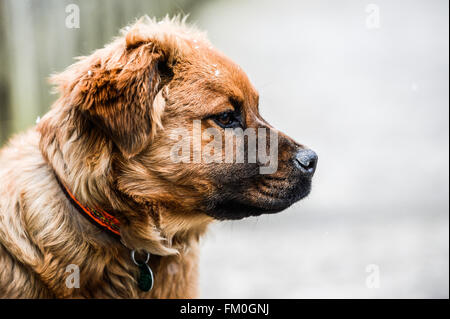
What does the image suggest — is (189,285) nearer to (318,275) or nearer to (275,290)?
(275,290)

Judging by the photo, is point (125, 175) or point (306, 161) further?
point (306, 161)

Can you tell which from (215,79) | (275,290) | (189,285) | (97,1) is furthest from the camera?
(97,1)

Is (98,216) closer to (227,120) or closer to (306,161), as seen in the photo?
(227,120)

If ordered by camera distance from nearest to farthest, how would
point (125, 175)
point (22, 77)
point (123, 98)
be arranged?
point (123, 98) < point (125, 175) < point (22, 77)

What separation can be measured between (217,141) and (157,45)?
26.2 inches

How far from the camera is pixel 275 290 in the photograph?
5242 millimetres

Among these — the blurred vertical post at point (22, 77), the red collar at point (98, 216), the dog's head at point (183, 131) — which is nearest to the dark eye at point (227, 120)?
the dog's head at point (183, 131)

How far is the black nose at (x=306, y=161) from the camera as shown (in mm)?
2873

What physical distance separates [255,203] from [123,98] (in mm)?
944

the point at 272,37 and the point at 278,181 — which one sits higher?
the point at 272,37

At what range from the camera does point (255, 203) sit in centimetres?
286

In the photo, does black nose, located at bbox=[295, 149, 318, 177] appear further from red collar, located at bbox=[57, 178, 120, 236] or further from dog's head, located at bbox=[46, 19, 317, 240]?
red collar, located at bbox=[57, 178, 120, 236]

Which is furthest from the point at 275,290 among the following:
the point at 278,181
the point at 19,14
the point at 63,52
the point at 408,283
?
the point at 19,14

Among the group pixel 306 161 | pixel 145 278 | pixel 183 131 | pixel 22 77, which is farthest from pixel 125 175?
pixel 22 77
